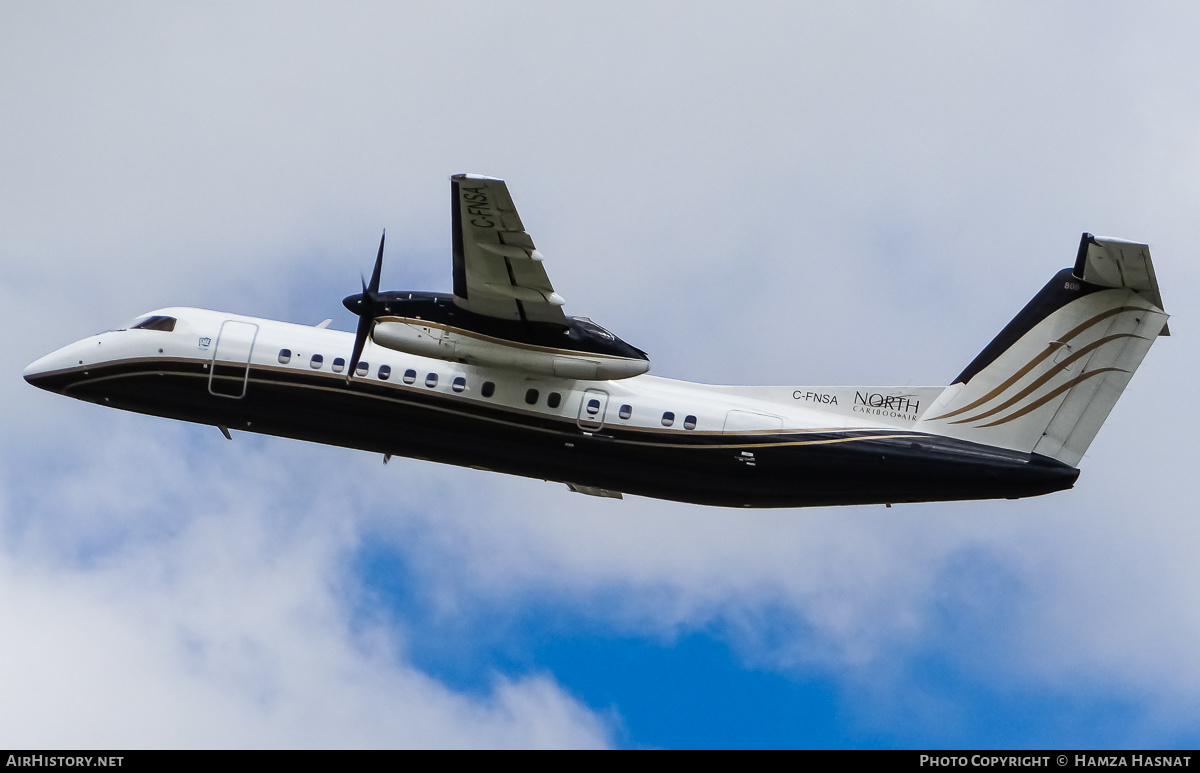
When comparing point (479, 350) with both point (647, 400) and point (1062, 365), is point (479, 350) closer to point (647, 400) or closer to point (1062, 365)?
point (647, 400)

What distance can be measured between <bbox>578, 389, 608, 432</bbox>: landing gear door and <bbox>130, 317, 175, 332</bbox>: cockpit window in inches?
362

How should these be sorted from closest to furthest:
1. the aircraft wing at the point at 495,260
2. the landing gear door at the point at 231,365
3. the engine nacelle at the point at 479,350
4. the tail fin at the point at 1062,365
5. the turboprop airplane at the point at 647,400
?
the aircraft wing at the point at 495,260
the tail fin at the point at 1062,365
the turboprop airplane at the point at 647,400
the engine nacelle at the point at 479,350
the landing gear door at the point at 231,365

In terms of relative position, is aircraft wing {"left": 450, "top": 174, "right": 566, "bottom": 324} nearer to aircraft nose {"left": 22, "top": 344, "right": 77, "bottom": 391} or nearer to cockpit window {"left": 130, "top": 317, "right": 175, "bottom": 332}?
cockpit window {"left": 130, "top": 317, "right": 175, "bottom": 332}

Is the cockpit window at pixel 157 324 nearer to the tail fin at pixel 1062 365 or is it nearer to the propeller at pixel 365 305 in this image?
the propeller at pixel 365 305

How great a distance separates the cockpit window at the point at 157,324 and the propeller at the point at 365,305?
4.69 metres

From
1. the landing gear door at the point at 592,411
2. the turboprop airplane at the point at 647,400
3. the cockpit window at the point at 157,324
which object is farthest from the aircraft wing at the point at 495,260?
the cockpit window at the point at 157,324

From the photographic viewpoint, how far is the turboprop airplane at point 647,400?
100.0 feet

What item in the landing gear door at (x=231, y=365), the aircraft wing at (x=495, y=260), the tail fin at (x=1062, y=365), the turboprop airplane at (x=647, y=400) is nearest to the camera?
the aircraft wing at (x=495, y=260)

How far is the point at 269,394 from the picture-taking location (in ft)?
108

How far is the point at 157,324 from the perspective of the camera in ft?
112

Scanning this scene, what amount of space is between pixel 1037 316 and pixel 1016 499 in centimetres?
364

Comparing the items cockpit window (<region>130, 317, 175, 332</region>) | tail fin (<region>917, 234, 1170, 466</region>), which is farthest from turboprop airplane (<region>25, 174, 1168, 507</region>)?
cockpit window (<region>130, 317, 175, 332</region>)

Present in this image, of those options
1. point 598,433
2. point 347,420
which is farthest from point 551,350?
point 347,420
